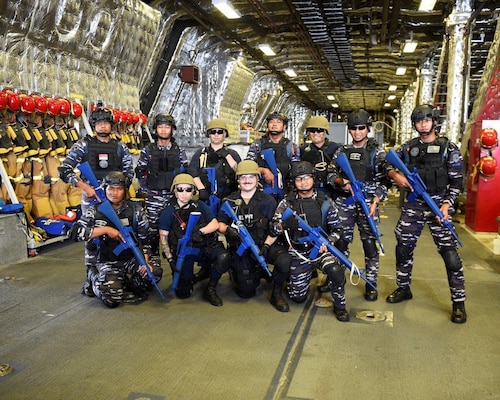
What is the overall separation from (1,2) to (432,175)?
5.57 m

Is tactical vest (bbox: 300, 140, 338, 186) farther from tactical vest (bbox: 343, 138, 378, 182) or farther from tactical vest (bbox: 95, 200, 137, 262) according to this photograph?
tactical vest (bbox: 95, 200, 137, 262)

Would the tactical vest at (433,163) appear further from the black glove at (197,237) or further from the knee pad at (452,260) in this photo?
the black glove at (197,237)

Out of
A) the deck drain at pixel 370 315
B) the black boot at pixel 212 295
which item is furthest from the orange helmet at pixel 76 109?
the deck drain at pixel 370 315

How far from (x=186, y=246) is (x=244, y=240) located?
55 cm

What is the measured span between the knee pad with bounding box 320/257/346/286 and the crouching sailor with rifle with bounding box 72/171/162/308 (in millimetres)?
1555

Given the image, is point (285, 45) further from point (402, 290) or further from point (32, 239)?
point (402, 290)

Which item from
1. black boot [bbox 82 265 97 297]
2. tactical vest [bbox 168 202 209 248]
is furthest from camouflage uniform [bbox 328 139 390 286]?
black boot [bbox 82 265 97 297]

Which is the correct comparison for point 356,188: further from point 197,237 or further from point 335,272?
point 197,237

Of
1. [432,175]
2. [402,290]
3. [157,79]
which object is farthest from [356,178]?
[157,79]

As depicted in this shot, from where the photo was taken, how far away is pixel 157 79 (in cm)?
1114

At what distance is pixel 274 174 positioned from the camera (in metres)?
5.37

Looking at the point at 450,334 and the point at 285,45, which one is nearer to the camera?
the point at 450,334

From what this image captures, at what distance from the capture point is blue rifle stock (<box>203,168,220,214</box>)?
212 inches

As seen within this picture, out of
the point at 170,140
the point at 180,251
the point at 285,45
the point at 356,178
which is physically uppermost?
the point at 285,45
